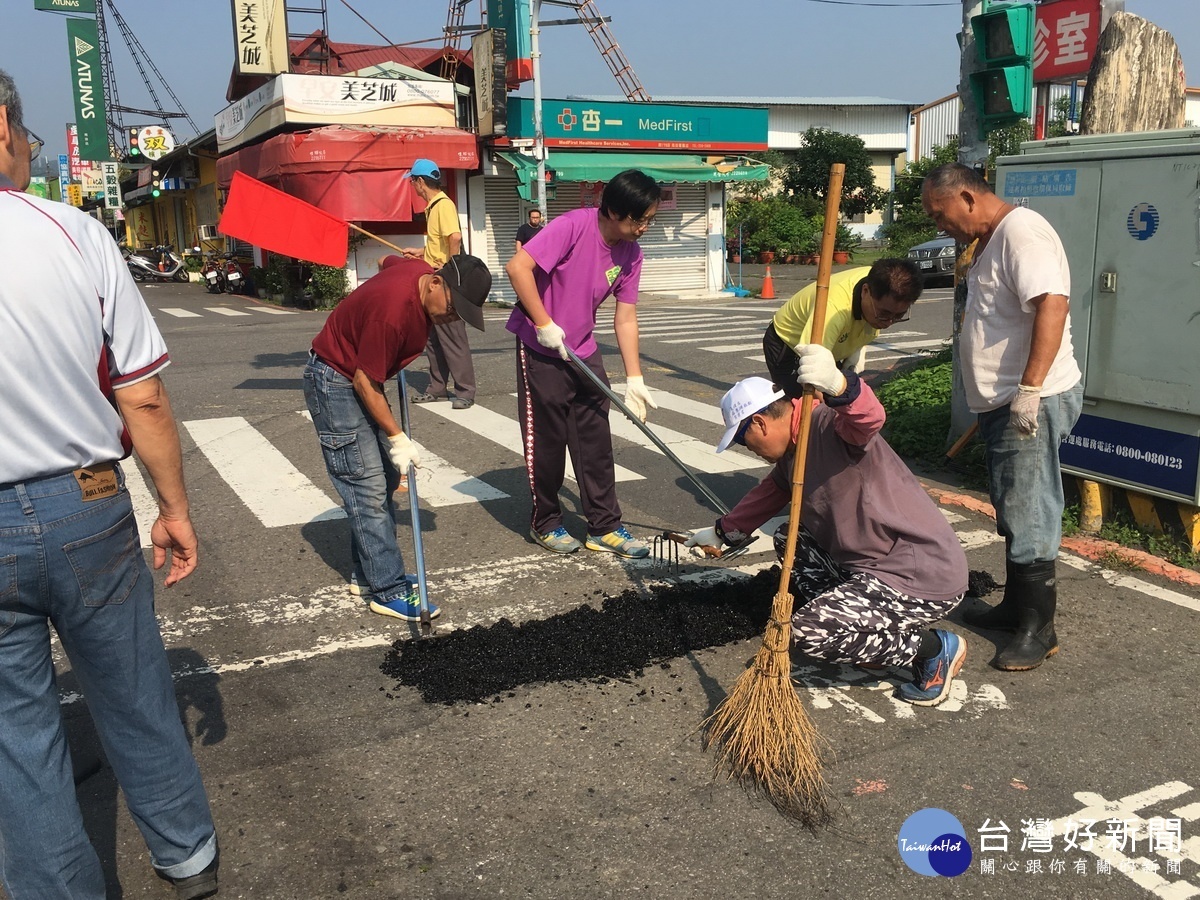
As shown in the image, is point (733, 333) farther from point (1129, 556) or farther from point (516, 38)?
point (1129, 556)

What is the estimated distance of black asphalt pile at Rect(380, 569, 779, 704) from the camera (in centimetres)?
396

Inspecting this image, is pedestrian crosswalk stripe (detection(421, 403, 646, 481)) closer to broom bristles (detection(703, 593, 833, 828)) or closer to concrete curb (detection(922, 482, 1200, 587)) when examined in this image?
concrete curb (detection(922, 482, 1200, 587))

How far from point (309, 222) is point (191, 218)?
122ft

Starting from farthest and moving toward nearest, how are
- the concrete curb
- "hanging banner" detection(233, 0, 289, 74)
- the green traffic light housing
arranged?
1. "hanging banner" detection(233, 0, 289, 74)
2. the green traffic light housing
3. the concrete curb

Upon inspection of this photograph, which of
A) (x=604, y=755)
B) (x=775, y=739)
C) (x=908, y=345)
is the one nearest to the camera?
(x=775, y=739)

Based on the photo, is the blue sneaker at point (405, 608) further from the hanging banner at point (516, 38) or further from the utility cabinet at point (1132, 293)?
the hanging banner at point (516, 38)

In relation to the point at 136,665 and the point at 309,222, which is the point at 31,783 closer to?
the point at 136,665

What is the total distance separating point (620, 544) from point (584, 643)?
127 centimetres

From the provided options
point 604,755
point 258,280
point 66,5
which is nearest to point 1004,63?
point 604,755

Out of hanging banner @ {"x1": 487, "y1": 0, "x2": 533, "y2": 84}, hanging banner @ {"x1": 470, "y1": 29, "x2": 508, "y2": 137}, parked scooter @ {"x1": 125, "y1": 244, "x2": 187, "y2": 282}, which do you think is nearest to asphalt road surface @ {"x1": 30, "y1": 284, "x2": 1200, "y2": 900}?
hanging banner @ {"x1": 470, "y1": 29, "x2": 508, "y2": 137}

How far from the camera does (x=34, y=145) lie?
2.50 m

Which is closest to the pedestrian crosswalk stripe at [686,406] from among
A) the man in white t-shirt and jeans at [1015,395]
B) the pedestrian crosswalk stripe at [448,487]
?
the pedestrian crosswalk stripe at [448,487]

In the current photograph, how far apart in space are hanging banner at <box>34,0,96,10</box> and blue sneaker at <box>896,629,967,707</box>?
38.5 meters

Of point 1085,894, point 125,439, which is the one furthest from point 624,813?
point 125,439
